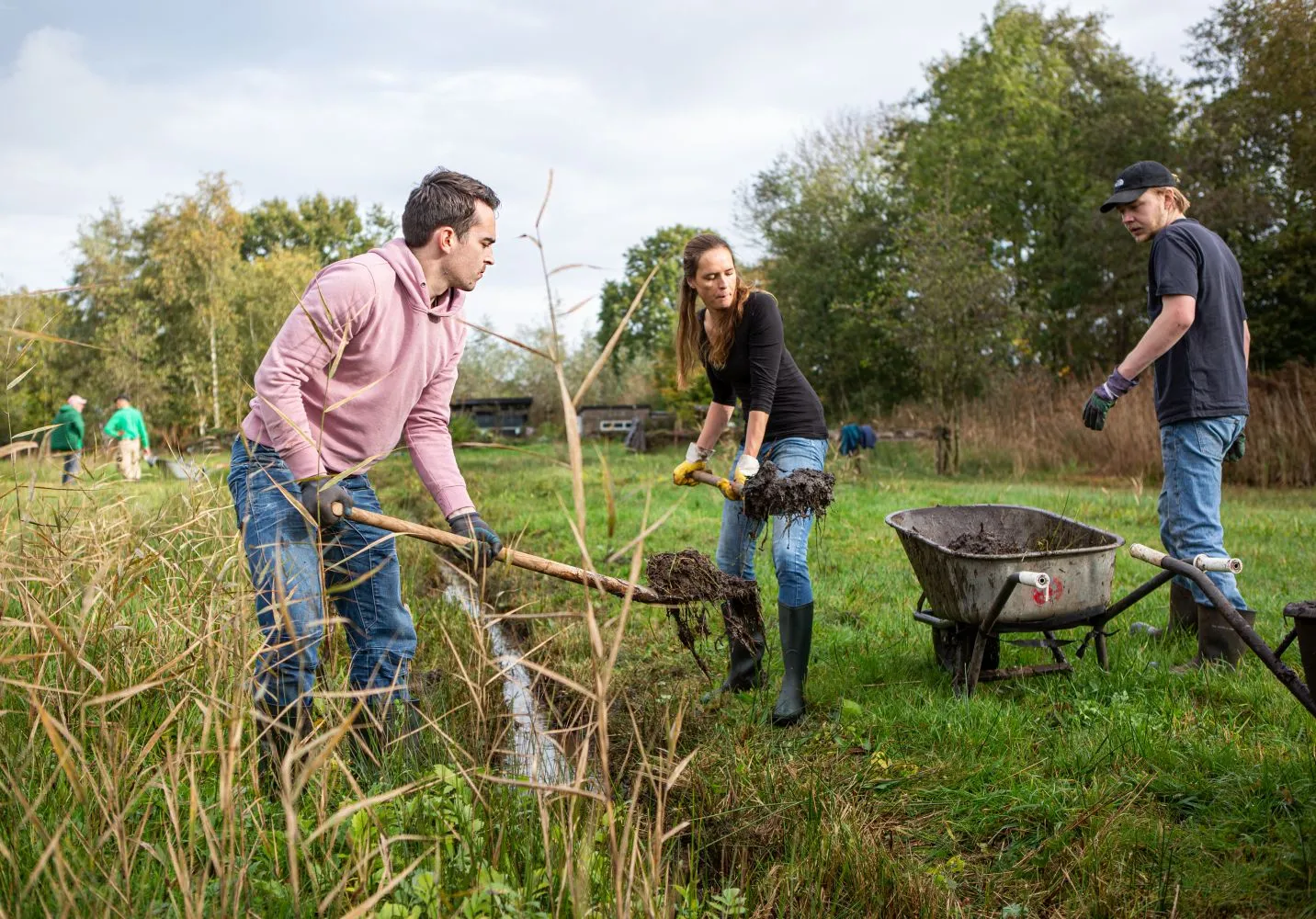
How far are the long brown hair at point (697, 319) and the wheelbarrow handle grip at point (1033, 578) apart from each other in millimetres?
1474

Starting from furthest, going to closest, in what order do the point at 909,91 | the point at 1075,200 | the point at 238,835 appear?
the point at 909,91, the point at 1075,200, the point at 238,835

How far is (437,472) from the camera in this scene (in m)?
3.44

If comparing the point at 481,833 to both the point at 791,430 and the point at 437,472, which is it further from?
the point at 791,430

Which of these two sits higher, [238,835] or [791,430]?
[791,430]

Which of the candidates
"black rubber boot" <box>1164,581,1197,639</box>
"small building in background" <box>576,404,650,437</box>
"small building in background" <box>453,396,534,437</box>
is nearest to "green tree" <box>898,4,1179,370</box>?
"small building in background" <box>576,404,650,437</box>

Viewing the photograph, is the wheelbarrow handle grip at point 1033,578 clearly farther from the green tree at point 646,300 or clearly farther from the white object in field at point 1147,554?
the green tree at point 646,300

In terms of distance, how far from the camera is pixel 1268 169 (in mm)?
20688

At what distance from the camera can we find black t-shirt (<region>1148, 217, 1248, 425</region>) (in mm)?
4066

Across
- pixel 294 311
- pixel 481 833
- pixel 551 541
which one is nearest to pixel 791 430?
pixel 294 311

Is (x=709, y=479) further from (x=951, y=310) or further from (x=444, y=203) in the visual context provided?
(x=951, y=310)

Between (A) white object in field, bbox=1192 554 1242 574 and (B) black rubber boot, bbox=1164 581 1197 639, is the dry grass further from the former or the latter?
(A) white object in field, bbox=1192 554 1242 574

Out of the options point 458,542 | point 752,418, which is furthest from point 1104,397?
point 458,542

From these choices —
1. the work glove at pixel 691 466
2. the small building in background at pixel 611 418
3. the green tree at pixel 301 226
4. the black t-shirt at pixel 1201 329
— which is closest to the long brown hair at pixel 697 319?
the work glove at pixel 691 466

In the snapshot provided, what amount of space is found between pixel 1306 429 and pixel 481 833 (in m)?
12.1
